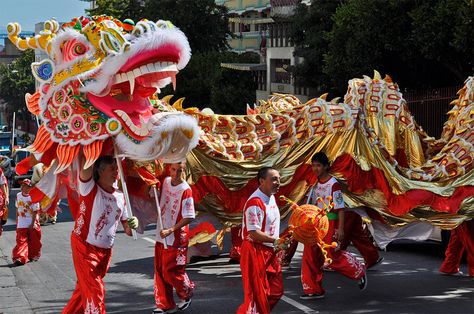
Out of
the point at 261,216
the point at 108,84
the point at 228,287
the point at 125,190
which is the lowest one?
the point at 228,287

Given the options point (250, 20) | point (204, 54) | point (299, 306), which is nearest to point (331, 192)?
point (299, 306)

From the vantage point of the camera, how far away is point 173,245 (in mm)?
10750

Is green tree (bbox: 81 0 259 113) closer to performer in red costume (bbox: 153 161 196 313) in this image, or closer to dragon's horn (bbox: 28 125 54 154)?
performer in red costume (bbox: 153 161 196 313)

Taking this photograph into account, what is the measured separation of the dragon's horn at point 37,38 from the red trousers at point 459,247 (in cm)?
587

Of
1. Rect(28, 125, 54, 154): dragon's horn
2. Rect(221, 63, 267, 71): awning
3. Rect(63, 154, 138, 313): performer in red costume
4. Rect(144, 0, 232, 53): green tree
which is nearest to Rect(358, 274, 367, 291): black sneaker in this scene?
Rect(63, 154, 138, 313): performer in red costume

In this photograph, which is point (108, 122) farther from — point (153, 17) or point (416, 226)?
point (153, 17)

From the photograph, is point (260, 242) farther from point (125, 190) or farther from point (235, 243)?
point (235, 243)

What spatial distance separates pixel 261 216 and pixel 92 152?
1.89m

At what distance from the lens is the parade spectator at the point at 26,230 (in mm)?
15148

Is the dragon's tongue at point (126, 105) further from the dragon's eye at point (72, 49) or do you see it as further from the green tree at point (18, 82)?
the green tree at point (18, 82)

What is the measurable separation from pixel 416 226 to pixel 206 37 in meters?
39.4

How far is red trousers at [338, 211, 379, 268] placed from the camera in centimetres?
1291

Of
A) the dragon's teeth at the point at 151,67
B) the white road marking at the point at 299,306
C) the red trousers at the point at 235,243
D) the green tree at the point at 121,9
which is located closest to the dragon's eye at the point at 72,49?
the dragon's teeth at the point at 151,67

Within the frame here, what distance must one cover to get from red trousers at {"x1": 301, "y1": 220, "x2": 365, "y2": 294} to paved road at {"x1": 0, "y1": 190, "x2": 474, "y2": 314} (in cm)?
21
